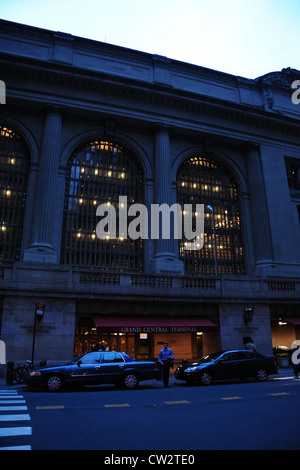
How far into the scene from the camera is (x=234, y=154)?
123 feet

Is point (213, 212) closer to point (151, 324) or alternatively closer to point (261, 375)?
point (151, 324)

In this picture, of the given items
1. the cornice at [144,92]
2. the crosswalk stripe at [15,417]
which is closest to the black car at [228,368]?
the crosswalk stripe at [15,417]

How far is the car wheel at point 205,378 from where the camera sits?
14.0m

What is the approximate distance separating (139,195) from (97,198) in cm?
391

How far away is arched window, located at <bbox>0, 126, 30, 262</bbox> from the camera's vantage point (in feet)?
92.5

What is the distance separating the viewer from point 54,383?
12.6 meters

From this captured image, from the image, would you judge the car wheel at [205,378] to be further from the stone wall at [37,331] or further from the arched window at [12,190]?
the arched window at [12,190]

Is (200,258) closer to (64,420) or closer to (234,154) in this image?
(234,154)

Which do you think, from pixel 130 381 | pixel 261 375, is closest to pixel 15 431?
pixel 130 381

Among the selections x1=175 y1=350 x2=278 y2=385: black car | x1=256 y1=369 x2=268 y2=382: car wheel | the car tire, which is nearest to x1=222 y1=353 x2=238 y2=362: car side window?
x1=175 y1=350 x2=278 y2=385: black car

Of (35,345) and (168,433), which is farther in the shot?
(35,345)

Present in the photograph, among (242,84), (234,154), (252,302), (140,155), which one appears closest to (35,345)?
(252,302)

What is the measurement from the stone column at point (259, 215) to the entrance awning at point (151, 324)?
40.9ft
